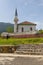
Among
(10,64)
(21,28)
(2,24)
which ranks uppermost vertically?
(2,24)

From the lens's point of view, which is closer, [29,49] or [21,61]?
[21,61]

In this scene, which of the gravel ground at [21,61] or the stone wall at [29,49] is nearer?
the gravel ground at [21,61]

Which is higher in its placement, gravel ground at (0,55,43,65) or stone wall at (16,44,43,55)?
stone wall at (16,44,43,55)

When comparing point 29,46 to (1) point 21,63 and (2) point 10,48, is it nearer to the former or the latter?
(2) point 10,48

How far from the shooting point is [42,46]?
22000mm

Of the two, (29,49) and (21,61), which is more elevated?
(29,49)

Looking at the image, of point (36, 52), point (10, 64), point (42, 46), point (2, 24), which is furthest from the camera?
point (2, 24)

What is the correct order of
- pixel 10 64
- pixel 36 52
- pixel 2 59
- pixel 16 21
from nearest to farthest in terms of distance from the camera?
pixel 10 64 < pixel 2 59 < pixel 36 52 < pixel 16 21

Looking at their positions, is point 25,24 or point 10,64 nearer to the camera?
point 10,64

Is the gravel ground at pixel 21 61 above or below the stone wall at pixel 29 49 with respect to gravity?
below

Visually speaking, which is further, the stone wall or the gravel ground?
the stone wall

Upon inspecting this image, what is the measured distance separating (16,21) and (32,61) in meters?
35.0

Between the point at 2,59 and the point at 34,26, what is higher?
the point at 34,26

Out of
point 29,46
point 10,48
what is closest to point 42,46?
point 29,46
